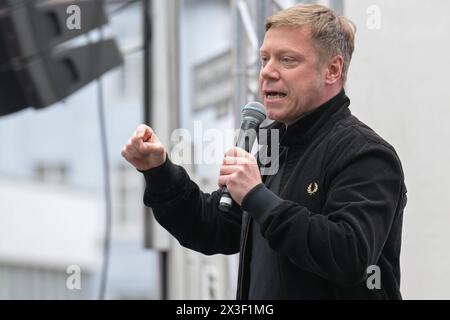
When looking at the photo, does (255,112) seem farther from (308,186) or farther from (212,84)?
(212,84)

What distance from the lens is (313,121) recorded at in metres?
2.37

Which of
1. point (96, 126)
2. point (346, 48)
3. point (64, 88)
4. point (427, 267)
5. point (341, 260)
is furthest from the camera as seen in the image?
point (96, 126)

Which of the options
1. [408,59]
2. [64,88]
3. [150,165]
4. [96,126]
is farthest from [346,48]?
[96,126]

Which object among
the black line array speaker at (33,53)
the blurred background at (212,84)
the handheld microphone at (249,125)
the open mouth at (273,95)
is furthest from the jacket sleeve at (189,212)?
the black line array speaker at (33,53)

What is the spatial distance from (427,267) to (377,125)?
0.41 m

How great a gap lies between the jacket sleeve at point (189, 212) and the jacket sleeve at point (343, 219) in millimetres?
296

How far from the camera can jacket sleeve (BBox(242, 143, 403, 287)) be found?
2170 mm

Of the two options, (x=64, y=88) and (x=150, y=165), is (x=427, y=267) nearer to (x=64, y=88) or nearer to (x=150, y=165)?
(x=150, y=165)

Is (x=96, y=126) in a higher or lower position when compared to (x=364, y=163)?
lower

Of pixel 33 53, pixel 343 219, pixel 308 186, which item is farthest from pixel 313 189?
pixel 33 53

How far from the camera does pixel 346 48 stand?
2416 mm

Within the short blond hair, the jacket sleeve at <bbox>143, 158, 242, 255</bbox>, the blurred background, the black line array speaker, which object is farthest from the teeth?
the black line array speaker

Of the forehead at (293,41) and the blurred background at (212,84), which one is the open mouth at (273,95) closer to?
the forehead at (293,41)

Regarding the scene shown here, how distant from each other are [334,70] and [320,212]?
0.29m
